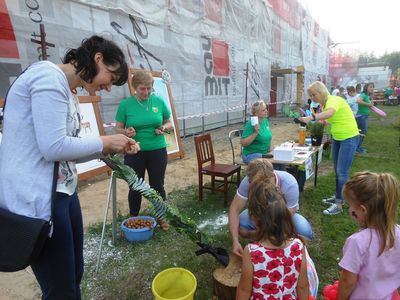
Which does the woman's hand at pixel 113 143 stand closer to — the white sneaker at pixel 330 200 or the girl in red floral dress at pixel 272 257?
the girl in red floral dress at pixel 272 257

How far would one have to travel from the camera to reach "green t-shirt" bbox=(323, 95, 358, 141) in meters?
3.42

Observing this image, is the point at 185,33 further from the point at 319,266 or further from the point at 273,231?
the point at 273,231

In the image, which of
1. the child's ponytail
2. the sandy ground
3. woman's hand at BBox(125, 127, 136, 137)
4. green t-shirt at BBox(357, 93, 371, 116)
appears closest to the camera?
the child's ponytail

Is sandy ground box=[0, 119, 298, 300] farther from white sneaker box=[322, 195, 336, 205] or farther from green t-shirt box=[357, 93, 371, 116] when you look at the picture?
green t-shirt box=[357, 93, 371, 116]

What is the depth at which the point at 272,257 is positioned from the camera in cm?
141

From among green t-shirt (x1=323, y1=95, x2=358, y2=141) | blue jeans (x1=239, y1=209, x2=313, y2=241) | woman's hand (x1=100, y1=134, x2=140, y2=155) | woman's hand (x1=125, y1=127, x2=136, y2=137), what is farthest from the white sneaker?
woman's hand (x1=100, y1=134, x2=140, y2=155)

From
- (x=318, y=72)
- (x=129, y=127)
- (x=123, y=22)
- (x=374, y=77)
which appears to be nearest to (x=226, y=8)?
(x=123, y=22)

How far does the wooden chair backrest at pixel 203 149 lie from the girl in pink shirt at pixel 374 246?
2675mm

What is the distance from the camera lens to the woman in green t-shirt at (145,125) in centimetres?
290

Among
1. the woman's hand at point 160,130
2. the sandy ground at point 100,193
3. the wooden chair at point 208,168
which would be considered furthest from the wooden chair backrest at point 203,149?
the woman's hand at point 160,130

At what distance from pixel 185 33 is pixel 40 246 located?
25.3 ft

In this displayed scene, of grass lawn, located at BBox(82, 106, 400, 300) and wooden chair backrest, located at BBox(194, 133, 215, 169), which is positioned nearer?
grass lawn, located at BBox(82, 106, 400, 300)

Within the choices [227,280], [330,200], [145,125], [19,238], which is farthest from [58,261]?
[330,200]

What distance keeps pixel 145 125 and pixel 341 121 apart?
7.67 ft
